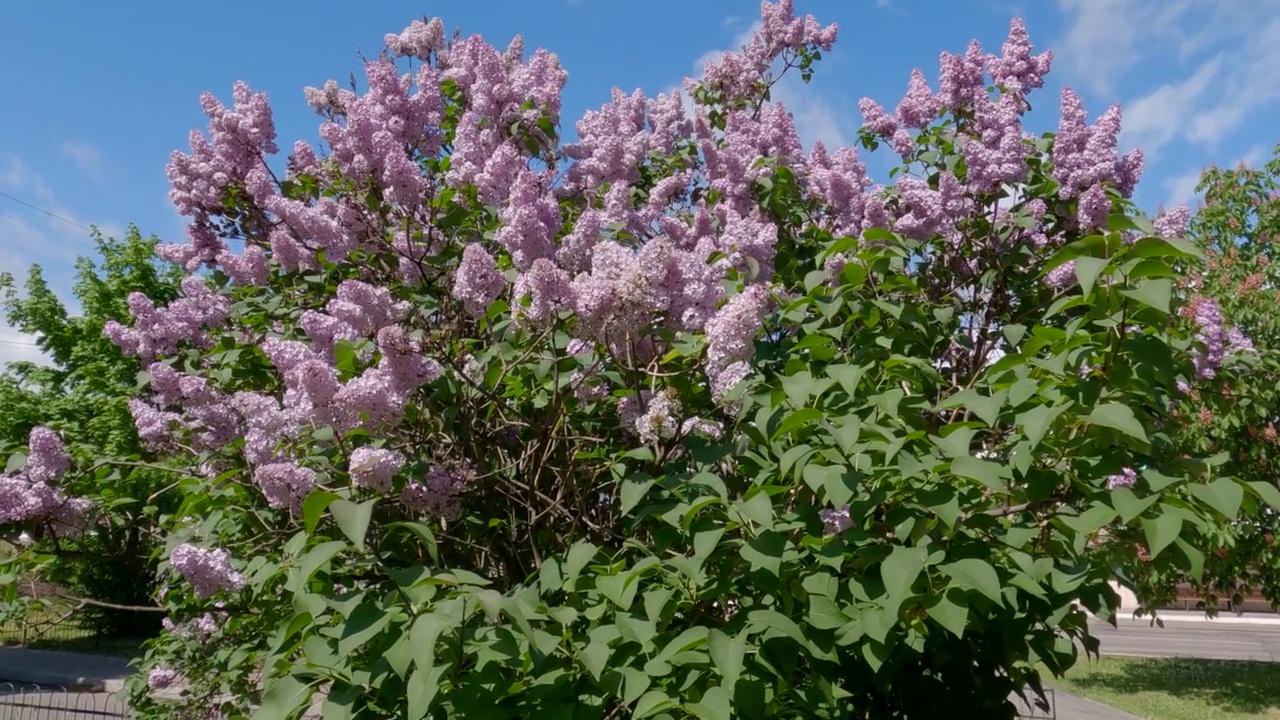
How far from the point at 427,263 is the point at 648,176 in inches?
65.1

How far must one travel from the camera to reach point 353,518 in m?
1.55

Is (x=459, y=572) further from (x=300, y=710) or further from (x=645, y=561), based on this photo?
(x=300, y=710)

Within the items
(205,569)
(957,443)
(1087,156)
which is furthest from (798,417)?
(1087,156)

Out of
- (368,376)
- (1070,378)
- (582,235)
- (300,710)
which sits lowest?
Result: (300,710)

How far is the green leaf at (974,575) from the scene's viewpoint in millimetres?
1666

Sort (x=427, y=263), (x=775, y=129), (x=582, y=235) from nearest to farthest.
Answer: (x=582, y=235)
(x=427, y=263)
(x=775, y=129)

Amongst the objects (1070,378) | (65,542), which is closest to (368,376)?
(1070,378)

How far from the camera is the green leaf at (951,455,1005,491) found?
1688 mm

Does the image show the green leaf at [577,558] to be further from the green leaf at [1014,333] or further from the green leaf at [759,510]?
the green leaf at [1014,333]

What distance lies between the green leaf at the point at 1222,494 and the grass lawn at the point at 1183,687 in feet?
36.0

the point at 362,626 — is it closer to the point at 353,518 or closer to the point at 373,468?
the point at 353,518

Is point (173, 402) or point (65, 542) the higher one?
point (173, 402)

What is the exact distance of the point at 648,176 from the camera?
14.7 feet

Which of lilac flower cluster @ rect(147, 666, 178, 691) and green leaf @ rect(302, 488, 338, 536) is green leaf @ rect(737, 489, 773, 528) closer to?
green leaf @ rect(302, 488, 338, 536)
